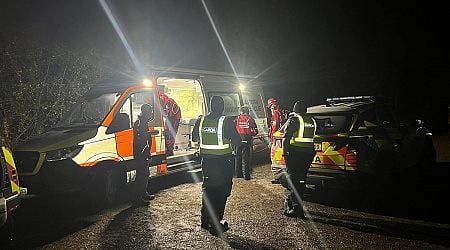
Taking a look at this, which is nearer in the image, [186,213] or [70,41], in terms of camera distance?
[186,213]

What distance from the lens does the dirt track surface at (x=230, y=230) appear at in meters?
4.74

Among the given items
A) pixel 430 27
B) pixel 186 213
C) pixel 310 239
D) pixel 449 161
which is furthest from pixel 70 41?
pixel 430 27

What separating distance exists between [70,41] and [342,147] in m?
8.72

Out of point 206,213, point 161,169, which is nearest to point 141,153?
point 161,169

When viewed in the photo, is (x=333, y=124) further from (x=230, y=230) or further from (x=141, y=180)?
(x=141, y=180)

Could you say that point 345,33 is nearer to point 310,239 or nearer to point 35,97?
point 35,97

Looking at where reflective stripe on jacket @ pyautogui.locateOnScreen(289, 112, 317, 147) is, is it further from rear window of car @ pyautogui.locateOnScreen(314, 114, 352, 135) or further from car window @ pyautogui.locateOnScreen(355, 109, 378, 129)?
car window @ pyautogui.locateOnScreen(355, 109, 378, 129)

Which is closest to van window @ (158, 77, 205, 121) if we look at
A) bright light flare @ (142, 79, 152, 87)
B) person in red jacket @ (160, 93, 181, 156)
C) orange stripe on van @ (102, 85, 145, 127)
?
person in red jacket @ (160, 93, 181, 156)

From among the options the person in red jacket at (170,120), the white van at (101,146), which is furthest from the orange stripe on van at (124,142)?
A: the person in red jacket at (170,120)

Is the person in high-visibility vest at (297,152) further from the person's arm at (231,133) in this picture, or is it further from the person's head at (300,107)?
the person's arm at (231,133)

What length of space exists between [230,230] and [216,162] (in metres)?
0.93

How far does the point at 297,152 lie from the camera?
5.74 metres

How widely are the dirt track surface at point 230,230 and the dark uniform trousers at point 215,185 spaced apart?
26 cm

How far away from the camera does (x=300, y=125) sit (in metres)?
5.68
